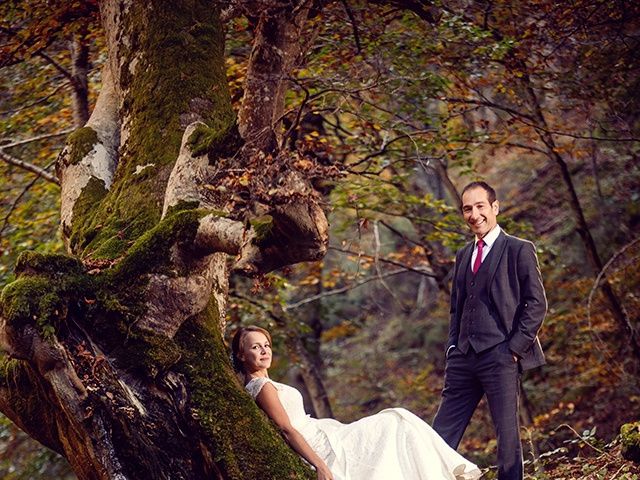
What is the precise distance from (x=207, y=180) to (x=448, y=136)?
15.3 ft

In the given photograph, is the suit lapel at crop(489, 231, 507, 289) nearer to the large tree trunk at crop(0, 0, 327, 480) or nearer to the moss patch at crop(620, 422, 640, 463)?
the large tree trunk at crop(0, 0, 327, 480)

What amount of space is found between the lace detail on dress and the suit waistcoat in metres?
1.29

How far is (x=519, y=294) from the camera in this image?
479 centimetres

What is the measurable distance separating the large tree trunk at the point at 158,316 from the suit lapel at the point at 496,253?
1.16m

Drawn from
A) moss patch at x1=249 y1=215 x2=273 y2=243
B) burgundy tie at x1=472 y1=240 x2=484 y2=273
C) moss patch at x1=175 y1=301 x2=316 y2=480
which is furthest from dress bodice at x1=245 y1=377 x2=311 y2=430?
burgundy tie at x1=472 y1=240 x2=484 y2=273

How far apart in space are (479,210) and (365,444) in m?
1.68

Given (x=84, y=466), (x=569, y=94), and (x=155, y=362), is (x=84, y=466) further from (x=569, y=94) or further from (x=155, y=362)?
(x=569, y=94)

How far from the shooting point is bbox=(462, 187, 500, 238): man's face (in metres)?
4.84

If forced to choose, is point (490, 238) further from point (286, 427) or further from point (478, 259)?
point (286, 427)

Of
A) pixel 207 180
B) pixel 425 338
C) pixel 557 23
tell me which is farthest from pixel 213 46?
pixel 425 338

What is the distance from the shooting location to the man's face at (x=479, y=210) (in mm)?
4844

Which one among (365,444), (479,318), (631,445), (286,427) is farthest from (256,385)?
(631,445)

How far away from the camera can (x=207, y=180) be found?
4816 mm

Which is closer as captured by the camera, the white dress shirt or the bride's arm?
the bride's arm
